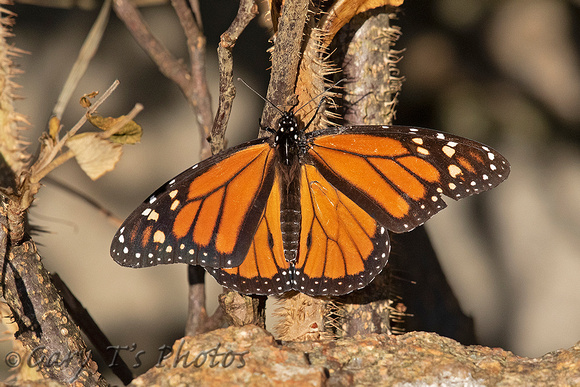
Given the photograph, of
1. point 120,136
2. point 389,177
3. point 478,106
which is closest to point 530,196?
point 478,106

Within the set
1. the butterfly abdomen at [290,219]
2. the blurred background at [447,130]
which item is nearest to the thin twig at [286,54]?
the butterfly abdomen at [290,219]

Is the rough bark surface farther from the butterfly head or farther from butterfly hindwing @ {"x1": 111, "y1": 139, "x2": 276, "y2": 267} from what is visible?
the butterfly head

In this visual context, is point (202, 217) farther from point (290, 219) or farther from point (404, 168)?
point (404, 168)

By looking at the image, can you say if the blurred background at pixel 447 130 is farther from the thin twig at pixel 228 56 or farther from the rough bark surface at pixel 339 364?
the rough bark surface at pixel 339 364

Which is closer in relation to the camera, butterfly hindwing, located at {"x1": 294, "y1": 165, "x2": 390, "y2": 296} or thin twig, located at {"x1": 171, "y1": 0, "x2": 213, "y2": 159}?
butterfly hindwing, located at {"x1": 294, "y1": 165, "x2": 390, "y2": 296}

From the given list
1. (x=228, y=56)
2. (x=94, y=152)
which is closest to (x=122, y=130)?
(x=94, y=152)

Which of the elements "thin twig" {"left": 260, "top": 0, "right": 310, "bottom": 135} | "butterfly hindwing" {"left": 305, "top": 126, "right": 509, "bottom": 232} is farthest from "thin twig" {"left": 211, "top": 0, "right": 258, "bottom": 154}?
"butterfly hindwing" {"left": 305, "top": 126, "right": 509, "bottom": 232}
